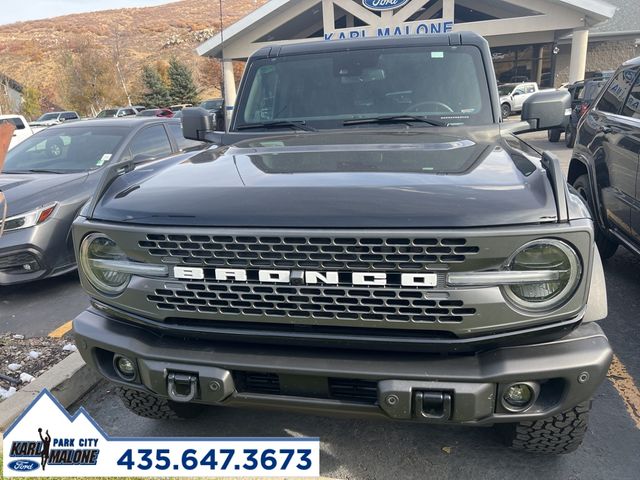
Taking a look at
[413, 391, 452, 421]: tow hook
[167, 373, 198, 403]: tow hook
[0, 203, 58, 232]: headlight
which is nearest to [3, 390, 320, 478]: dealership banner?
[167, 373, 198, 403]: tow hook

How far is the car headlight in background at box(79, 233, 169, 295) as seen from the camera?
6.88 feet

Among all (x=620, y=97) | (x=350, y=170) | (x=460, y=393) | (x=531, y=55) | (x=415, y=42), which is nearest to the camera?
(x=460, y=393)

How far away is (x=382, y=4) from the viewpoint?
23.3 m

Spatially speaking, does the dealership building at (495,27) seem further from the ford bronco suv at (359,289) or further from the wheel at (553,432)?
the wheel at (553,432)

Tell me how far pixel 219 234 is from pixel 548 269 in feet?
3.88

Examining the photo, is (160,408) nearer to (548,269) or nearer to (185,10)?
(548,269)

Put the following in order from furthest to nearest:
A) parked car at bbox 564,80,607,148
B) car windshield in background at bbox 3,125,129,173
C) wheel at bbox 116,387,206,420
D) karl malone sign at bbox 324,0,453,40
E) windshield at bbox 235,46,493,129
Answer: karl malone sign at bbox 324,0,453,40, parked car at bbox 564,80,607,148, car windshield in background at bbox 3,125,129,173, windshield at bbox 235,46,493,129, wheel at bbox 116,387,206,420

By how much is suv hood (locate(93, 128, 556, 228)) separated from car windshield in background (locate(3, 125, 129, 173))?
11.7 feet

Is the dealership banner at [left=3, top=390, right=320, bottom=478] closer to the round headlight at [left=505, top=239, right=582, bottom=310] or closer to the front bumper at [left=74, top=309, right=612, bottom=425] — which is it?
the front bumper at [left=74, top=309, right=612, bottom=425]

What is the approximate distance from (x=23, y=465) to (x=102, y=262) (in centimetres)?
87

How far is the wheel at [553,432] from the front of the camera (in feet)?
6.97

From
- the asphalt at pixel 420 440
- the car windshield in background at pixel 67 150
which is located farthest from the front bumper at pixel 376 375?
the car windshield in background at pixel 67 150

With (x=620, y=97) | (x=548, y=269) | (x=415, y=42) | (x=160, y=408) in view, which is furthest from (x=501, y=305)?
(x=620, y=97)

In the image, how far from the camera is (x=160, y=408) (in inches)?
102
